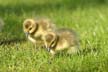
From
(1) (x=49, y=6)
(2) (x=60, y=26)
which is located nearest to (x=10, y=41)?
(2) (x=60, y=26)

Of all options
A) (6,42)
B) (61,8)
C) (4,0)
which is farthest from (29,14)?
(6,42)

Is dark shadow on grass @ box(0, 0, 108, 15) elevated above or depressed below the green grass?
below

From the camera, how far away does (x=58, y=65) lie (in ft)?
16.3

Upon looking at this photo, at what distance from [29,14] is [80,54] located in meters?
3.14

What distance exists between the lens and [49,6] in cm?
938

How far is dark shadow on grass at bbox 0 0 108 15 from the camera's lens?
873cm

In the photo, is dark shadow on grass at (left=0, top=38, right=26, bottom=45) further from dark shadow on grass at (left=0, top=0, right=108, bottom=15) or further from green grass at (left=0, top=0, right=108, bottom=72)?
dark shadow on grass at (left=0, top=0, right=108, bottom=15)

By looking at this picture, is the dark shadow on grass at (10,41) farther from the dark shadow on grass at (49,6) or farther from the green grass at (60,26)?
the dark shadow on grass at (49,6)

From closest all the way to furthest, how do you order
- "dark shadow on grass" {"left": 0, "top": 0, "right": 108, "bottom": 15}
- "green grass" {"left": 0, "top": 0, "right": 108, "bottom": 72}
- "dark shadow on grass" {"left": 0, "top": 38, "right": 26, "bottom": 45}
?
"green grass" {"left": 0, "top": 0, "right": 108, "bottom": 72} → "dark shadow on grass" {"left": 0, "top": 38, "right": 26, "bottom": 45} → "dark shadow on grass" {"left": 0, "top": 0, "right": 108, "bottom": 15}

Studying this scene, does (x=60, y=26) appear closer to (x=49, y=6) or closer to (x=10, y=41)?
(x=10, y=41)

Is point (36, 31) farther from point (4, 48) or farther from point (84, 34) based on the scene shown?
point (84, 34)

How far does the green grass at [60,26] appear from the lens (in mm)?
4996

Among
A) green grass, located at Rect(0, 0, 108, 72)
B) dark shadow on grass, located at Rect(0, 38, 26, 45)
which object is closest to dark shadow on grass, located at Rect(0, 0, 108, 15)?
green grass, located at Rect(0, 0, 108, 72)

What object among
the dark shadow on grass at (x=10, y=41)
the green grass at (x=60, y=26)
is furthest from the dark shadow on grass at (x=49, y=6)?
the dark shadow on grass at (x=10, y=41)
